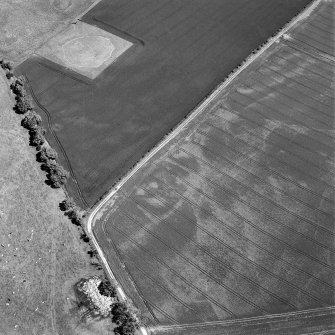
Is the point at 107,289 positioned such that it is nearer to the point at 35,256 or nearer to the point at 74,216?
the point at 35,256

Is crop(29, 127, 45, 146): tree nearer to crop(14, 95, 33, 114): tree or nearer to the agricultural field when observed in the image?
crop(14, 95, 33, 114): tree

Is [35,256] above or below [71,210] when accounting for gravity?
below

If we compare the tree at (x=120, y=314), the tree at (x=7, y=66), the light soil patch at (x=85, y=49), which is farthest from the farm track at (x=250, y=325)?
the tree at (x=7, y=66)

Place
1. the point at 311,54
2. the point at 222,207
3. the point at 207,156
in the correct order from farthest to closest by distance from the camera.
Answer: the point at 311,54 → the point at 207,156 → the point at 222,207

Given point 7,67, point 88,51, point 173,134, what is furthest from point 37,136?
point 88,51

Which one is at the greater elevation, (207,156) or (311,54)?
(311,54)

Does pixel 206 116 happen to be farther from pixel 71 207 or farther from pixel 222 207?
pixel 71 207

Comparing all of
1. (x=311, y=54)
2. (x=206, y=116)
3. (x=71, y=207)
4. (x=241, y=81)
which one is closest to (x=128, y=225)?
(x=71, y=207)
